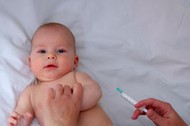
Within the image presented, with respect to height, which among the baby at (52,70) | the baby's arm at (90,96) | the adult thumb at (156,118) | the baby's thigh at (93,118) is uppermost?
the baby at (52,70)

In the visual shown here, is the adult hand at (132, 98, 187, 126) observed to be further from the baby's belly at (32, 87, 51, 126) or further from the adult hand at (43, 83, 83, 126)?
the baby's belly at (32, 87, 51, 126)

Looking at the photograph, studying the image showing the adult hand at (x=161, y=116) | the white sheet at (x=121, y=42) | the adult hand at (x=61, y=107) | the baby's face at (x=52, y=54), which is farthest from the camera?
the white sheet at (x=121, y=42)

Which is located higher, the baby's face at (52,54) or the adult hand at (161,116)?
the baby's face at (52,54)

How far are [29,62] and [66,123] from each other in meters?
0.39

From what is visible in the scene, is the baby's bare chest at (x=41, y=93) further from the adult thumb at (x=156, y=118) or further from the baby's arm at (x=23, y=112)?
the adult thumb at (x=156, y=118)

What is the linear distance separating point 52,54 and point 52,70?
6 centimetres

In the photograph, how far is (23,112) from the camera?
1284mm

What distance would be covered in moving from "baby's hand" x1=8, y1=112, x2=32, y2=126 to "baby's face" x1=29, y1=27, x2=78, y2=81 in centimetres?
19

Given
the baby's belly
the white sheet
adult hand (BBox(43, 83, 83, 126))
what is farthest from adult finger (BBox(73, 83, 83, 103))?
the white sheet

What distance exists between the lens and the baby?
1301mm

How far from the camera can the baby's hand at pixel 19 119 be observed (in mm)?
1184

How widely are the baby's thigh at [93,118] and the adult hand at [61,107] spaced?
68mm

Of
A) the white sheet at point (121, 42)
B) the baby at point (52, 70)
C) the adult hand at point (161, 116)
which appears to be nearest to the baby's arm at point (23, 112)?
the baby at point (52, 70)

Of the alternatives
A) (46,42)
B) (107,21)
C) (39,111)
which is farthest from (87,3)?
(39,111)
